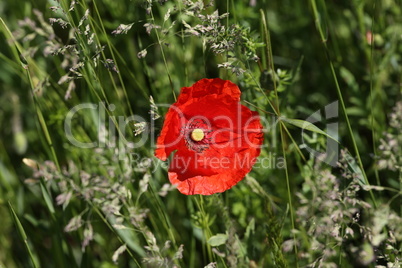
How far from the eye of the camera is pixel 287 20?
7.61ft

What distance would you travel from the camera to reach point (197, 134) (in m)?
1.49

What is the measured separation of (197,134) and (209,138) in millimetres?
56

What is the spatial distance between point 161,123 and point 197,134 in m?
0.11

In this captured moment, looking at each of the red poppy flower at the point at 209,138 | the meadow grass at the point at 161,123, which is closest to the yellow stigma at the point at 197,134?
the red poppy flower at the point at 209,138

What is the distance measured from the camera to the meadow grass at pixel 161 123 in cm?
135

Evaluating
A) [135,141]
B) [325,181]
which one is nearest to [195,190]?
[325,181]

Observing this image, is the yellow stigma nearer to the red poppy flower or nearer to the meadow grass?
the red poppy flower

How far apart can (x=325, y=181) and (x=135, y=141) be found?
2.24ft

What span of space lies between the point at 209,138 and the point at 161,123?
0.15 meters

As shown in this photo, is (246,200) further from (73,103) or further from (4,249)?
(4,249)

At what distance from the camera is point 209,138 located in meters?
1.53

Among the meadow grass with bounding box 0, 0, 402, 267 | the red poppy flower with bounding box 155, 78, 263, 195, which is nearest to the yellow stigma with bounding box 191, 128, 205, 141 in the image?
the red poppy flower with bounding box 155, 78, 263, 195

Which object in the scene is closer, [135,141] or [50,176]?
[50,176]

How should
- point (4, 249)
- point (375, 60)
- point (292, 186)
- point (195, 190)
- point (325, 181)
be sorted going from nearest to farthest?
1. point (195, 190)
2. point (325, 181)
3. point (292, 186)
4. point (4, 249)
5. point (375, 60)
